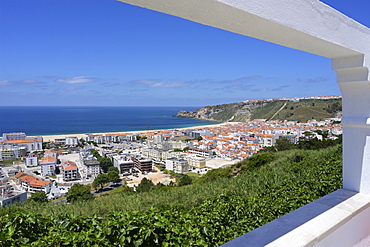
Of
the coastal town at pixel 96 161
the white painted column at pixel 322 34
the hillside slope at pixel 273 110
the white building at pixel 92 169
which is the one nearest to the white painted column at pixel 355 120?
the white painted column at pixel 322 34

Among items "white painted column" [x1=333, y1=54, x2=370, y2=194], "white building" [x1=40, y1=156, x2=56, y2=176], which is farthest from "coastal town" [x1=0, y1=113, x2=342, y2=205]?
"white painted column" [x1=333, y1=54, x2=370, y2=194]

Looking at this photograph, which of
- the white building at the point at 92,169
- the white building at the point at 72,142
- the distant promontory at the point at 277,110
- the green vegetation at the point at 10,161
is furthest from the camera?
the distant promontory at the point at 277,110

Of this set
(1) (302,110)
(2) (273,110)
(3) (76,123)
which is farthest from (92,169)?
(2) (273,110)

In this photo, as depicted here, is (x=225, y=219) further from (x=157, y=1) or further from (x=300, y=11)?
(x=157, y=1)

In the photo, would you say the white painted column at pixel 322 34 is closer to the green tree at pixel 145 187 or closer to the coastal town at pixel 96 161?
the green tree at pixel 145 187

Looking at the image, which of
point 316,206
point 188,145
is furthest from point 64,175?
point 316,206

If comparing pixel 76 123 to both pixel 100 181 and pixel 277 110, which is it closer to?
pixel 277 110
